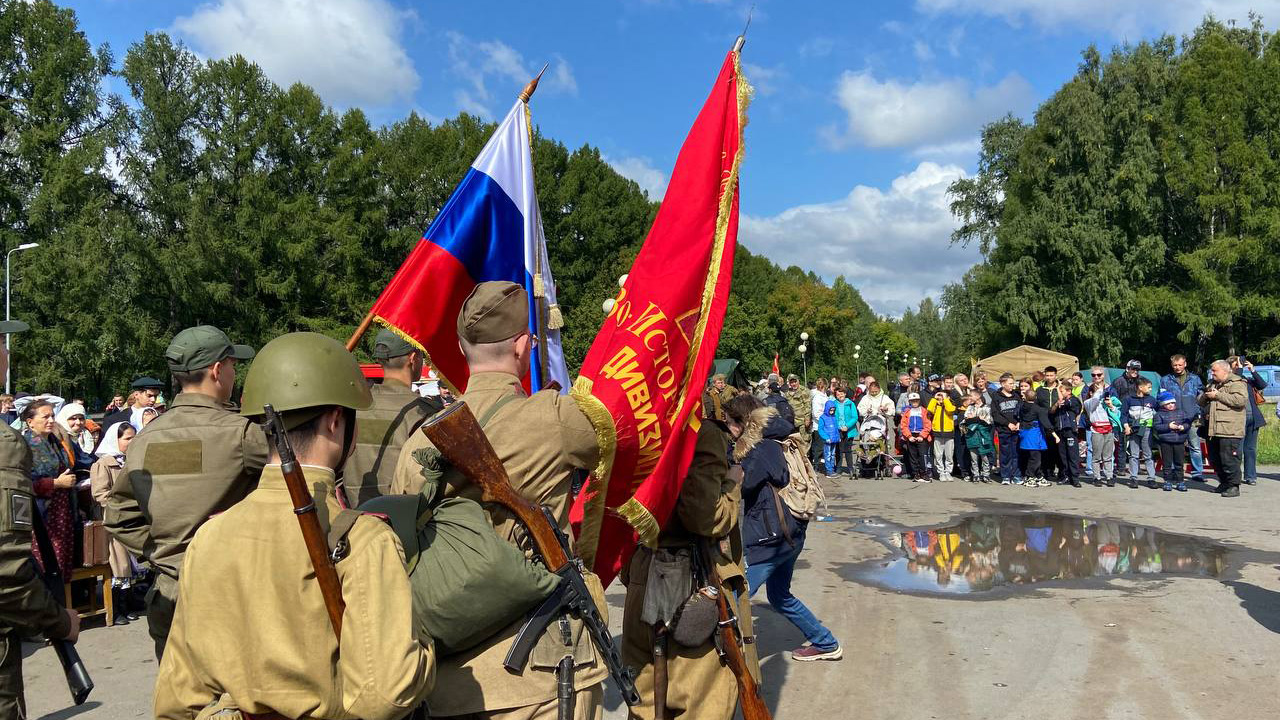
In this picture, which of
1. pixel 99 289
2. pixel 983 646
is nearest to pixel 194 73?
pixel 99 289

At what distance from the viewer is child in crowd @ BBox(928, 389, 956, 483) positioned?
16375 millimetres

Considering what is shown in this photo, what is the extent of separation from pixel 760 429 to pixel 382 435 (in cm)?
220

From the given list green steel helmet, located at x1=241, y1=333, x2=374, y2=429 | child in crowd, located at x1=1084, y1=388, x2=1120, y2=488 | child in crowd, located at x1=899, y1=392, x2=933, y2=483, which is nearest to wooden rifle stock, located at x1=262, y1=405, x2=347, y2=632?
green steel helmet, located at x1=241, y1=333, x2=374, y2=429

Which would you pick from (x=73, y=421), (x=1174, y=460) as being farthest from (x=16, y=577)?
(x=1174, y=460)

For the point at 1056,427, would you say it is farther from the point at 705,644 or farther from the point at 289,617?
the point at 289,617

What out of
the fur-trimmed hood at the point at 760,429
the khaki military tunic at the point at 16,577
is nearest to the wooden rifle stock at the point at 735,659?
the fur-trimmed hood at the point at 760,429

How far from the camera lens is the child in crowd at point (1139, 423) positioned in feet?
49.5

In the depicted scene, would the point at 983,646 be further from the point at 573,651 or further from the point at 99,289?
the point at 99,289

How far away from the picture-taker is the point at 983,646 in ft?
21.8

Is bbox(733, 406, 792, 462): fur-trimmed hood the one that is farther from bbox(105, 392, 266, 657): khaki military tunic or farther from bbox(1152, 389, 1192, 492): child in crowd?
bbox(1152, 389, 1192, 492): child in crowd

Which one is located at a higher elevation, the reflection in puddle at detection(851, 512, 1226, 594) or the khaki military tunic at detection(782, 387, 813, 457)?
the khaki military tunic at detection(782, 387, 813, 457)

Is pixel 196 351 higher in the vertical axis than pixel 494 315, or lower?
lower

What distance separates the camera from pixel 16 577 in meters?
3.74

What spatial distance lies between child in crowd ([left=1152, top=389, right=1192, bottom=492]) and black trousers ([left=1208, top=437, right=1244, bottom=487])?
84 cm
